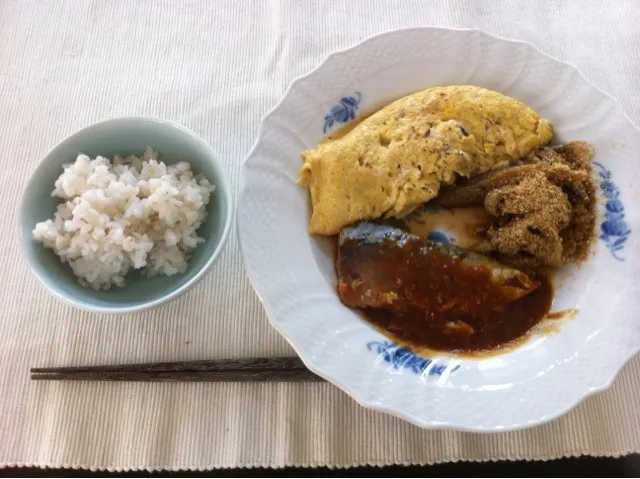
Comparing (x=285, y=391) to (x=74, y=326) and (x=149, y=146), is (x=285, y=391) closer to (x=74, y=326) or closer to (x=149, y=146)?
(x=74, y=326)

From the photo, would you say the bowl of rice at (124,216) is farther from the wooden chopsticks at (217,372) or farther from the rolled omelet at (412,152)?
the rolled omelet at (412,152)

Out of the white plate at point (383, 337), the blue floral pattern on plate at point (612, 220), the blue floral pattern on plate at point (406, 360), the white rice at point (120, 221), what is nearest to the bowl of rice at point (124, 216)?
the white rice at point (120, 221)

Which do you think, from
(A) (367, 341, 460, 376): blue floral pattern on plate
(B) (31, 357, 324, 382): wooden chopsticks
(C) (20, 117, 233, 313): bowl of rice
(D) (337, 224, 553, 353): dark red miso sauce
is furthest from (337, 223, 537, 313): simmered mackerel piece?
(C) (20, 117, 233, 313): bowl of rice

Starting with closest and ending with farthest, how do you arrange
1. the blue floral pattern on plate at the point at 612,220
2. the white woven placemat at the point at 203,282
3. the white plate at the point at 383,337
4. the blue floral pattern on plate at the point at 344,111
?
1. the white plate at the point at 383,337
2. the white woven placemat at the point at 203,282
3. the blue floral pattern on plate at the point at 612,220
4. the blue floral pattern on plate at the point at 344,111

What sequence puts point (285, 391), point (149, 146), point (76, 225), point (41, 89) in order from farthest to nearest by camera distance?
point (41, 89) < point (149, 146) < point (285, 391) < point (76, 225)

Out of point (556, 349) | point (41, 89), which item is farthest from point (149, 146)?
point (556, 349)

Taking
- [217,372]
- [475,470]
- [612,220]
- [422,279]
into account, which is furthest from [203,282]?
[612,220]
